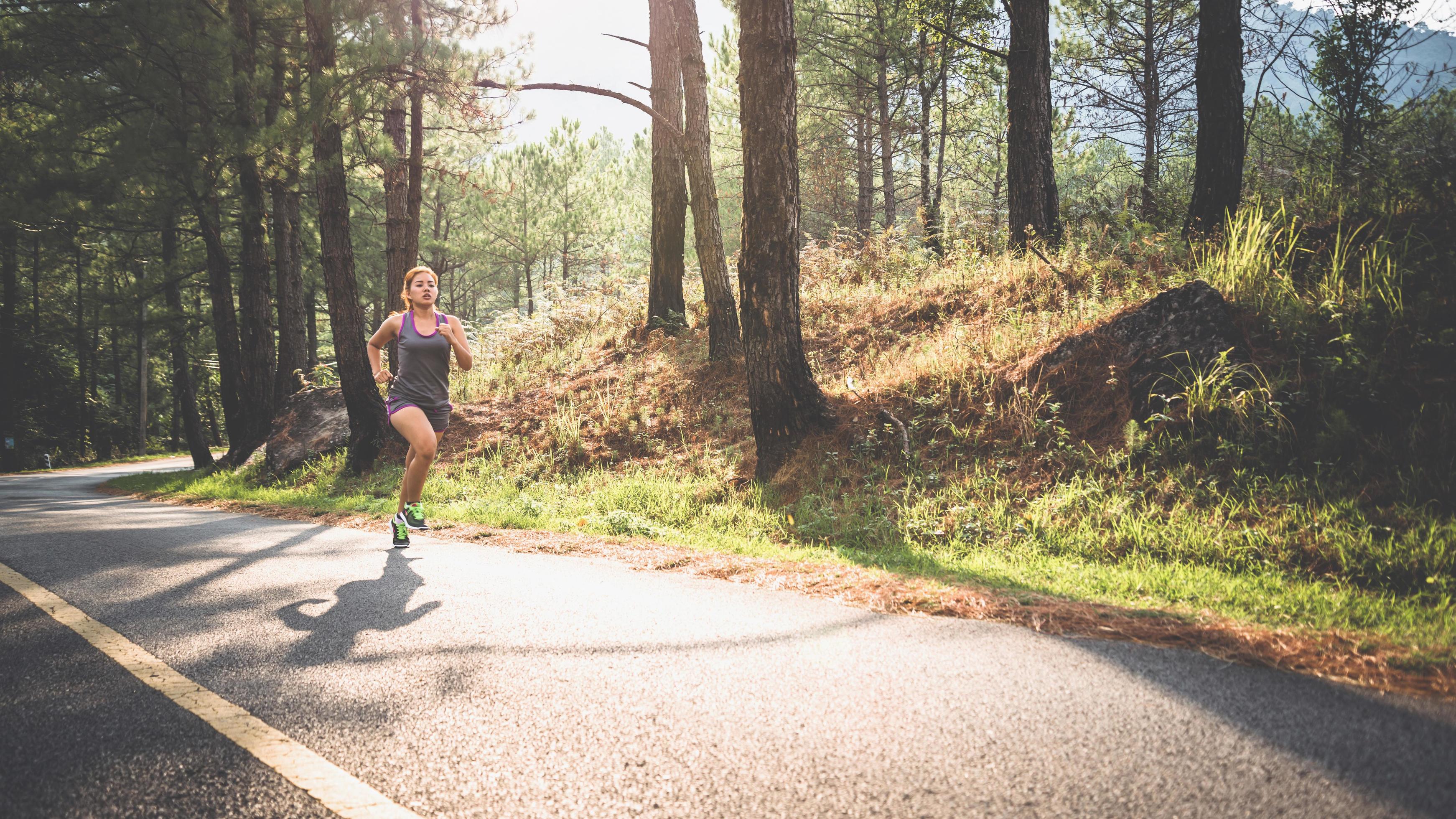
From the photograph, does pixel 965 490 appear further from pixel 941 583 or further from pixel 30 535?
pixel 30 535

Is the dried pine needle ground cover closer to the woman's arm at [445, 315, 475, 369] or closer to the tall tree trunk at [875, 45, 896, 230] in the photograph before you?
the woman's arm at [445, 315, 475, 369]

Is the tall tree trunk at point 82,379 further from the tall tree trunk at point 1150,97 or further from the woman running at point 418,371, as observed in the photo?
the tall tree trunk at point 1150,97

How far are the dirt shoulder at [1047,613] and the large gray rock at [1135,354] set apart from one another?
2761 millimetres

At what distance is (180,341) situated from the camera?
18.4 metres

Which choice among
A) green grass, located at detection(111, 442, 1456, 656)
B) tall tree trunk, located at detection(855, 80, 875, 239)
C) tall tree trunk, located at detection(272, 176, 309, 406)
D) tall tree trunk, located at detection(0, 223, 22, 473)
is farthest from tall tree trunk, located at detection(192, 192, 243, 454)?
tall tree trunk, located at detection(855, 80, 875, 239)

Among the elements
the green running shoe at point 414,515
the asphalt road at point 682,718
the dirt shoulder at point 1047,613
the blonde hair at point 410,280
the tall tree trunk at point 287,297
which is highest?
the tall tree trunk at point 287,297

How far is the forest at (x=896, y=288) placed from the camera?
4.75m

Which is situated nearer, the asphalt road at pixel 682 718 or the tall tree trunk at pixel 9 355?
the asphalt road at pixel 682 718

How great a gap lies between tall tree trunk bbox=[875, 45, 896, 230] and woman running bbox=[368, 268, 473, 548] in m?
15.9

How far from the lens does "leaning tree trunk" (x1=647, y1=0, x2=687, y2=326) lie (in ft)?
42.0

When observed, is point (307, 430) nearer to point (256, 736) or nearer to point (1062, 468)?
point (256, 736)

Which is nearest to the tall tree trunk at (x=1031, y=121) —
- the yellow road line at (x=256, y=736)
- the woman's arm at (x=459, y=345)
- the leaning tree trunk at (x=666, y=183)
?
the leaning tree trunk at (x=666, y=183)

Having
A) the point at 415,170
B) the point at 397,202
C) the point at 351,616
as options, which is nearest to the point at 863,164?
the point at 415,170

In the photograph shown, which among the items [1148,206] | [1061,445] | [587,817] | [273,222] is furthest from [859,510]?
[273,222]
